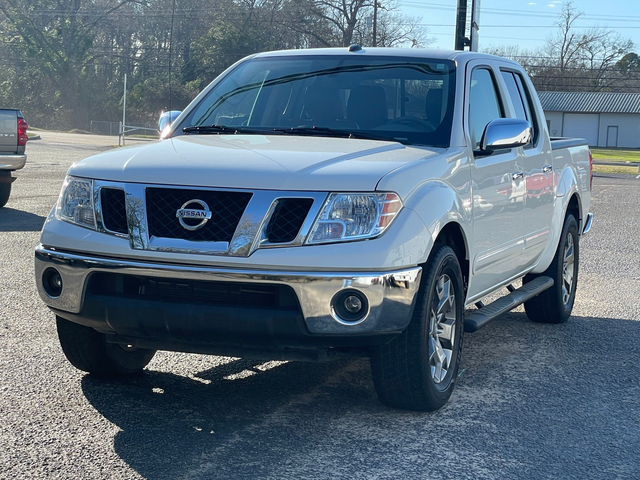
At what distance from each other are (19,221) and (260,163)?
8861 mm

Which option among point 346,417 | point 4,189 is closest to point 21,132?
point 4,189

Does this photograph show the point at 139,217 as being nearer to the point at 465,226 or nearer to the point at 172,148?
the point at 172,148

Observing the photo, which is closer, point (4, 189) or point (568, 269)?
point (568, 269)

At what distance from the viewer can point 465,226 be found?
4797 millimetres

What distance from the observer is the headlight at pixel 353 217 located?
3896 mm

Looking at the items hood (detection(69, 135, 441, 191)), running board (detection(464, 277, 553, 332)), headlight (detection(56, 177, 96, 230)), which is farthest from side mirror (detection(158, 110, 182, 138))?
running board (detection(464, 277, 553, 332))

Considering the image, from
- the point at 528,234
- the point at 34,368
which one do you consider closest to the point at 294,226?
the point at 34,368

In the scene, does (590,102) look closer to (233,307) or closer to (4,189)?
(4,189)

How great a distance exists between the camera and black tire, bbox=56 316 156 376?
4625 millimetres

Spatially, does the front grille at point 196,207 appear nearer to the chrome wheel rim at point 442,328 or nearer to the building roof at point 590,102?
the chrome wheel rim at point 442,328

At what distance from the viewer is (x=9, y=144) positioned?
13227 millimetres

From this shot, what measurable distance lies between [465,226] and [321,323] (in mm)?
1269

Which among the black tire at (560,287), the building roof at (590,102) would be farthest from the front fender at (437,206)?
the building roof at (590,102)

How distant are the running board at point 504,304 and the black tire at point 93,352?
189cm
